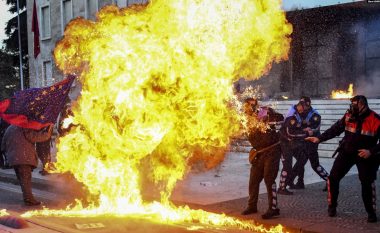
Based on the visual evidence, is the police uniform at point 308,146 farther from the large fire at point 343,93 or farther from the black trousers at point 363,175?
the large fire at point 343,93

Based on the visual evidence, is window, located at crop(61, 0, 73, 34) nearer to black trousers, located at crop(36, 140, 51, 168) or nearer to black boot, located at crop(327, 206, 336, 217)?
black trousers, located at crop(36, 140, 51, 168)

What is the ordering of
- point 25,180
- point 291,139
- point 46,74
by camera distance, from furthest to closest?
point 46,74 < point 291,139 < point 25,180

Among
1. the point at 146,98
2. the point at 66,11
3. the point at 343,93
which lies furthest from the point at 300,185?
the point at 66,11

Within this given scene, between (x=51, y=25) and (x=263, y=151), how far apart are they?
2373 cm

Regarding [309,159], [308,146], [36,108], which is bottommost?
[309,159]

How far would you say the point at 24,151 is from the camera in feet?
28.5

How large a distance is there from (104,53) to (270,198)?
3.19 metres

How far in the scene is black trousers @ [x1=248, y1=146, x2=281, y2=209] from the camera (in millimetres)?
7270

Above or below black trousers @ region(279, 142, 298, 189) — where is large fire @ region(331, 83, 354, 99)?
above

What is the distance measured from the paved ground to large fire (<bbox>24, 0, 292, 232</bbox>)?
0.63 metres

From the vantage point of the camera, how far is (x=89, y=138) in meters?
7.26

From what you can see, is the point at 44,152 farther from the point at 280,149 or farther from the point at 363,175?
the point at 363,175

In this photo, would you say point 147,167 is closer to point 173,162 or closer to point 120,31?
point 173,162

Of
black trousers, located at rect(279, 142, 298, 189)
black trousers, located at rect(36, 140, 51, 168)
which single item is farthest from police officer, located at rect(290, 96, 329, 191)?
black trousers, located at rect(36, 140, 51, 168)
